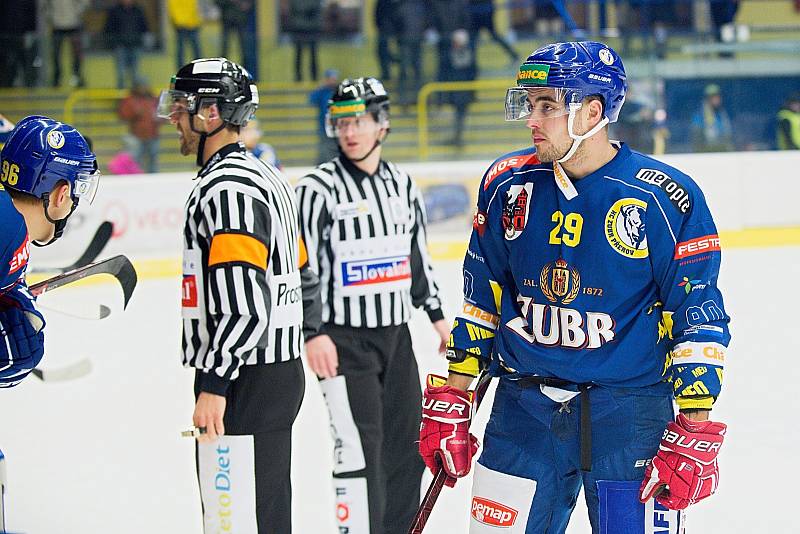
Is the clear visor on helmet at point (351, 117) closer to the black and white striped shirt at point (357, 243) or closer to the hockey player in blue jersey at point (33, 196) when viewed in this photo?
the black and white striped shirt at point (357, 243)

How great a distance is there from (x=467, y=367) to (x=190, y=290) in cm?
66

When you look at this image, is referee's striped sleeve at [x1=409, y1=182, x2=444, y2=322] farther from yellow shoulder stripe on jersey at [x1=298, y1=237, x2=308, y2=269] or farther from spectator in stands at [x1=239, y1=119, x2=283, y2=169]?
spectator in stands at [x1=239, y1=119, x2=283, y2=169]

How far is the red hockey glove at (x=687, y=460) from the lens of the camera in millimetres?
2117

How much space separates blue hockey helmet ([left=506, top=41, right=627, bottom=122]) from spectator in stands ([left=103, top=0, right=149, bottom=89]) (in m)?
10.0

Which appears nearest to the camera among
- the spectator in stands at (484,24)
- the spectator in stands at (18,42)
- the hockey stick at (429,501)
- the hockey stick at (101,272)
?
the hockey stick at (429,501)

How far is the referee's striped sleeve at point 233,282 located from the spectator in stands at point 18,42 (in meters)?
9.20

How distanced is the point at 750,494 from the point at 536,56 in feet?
7.66

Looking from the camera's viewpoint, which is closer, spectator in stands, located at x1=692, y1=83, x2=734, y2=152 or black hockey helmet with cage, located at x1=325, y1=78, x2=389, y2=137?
black hockey helmet with cage, located at x1=325, y1=78, x2=389, y2=137

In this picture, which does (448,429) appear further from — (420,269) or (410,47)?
(410,47)

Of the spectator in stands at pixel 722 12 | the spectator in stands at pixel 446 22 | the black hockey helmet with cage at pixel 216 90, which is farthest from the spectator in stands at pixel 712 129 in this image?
the black hockey helmet with cage at pixel 216 90

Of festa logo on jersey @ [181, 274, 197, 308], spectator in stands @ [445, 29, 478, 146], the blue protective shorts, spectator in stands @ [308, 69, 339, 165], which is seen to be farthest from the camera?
spectator in stands @ [445, 29, 478, 146]

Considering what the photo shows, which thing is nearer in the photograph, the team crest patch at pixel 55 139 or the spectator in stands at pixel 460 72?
the team crest patch at pixel 55 139

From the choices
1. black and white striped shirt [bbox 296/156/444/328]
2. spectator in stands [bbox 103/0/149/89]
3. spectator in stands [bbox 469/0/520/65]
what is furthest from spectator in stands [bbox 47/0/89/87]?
black and white striped shirt [bbox 296/156/444/328]

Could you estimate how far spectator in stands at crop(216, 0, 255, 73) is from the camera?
12500 mm
